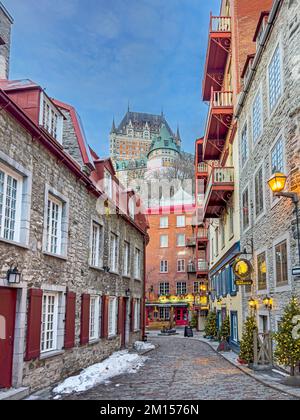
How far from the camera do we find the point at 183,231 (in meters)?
50.3

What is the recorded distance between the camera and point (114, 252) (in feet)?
59.4

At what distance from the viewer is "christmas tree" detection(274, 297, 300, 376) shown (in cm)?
925

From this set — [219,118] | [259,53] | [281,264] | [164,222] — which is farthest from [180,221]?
[281,264]

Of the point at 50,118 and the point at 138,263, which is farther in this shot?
the point at 138,263

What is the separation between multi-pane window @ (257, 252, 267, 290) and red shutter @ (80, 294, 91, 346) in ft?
18.2

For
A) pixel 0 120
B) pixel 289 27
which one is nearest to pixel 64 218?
pixel 0 120

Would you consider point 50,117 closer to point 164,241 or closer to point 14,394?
point 14,394

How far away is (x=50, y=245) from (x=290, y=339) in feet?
20.8

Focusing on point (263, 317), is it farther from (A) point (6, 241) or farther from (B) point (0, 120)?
(B) point (0, 120)

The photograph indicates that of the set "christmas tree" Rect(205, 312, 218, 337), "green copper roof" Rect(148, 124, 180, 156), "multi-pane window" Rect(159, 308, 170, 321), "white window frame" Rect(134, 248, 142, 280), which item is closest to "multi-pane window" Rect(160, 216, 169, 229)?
"multi-pane window" Rect(159, 308, 170, 321)

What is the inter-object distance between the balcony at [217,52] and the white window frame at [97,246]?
28.0 ft

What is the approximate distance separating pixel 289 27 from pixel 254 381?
347 inches

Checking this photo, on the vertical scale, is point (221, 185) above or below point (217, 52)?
below

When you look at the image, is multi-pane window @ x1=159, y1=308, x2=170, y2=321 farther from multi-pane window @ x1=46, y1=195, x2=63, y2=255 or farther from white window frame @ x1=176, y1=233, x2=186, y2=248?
multi-pane window @ x1=46, y1=195, x2=63, y2=255
